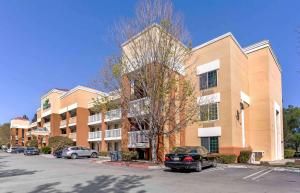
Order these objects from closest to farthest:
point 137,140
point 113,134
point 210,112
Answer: point 210,112 → point 137,140 → point 113,134

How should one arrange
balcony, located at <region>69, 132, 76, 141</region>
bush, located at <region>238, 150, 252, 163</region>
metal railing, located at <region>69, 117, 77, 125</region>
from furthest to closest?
metal railing, located at <region>69, 117, 77, 125</region>, balcony, located at <region>69, 132, 76, 141</region>, bush, located at <region>238, 150, 252, 163</region>

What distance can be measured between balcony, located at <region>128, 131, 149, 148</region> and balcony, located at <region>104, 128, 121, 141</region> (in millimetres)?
7962

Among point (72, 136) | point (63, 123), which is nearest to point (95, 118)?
point (72, 136)

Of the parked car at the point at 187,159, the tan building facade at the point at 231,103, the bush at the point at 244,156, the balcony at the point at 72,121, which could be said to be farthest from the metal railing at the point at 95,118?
the parked car at the point at 187,159

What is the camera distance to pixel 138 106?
27109mm

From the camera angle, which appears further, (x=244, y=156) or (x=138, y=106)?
(x=244, y=156)

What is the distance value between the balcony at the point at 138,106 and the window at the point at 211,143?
25.7 feet

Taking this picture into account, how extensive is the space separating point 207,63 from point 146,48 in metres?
8.07

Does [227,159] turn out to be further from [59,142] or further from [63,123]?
[63,123]

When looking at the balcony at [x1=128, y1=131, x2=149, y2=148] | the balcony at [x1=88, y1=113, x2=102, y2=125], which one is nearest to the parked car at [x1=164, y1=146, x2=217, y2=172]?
the balcony at [x1=128, y1=131, x2=149, y2=148]

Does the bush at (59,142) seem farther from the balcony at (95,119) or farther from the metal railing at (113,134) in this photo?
the metal railing at (113,134)

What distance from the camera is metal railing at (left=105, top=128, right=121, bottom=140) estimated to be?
134 ft

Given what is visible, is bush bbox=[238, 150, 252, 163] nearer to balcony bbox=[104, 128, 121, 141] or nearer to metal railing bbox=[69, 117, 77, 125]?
balcony bbox=[104, 128, 121, 141]

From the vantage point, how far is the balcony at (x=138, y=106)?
26125 mm
